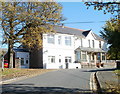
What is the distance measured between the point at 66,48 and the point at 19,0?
704 inches

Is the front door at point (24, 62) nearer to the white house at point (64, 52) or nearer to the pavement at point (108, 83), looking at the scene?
the white house at point (64, 52)

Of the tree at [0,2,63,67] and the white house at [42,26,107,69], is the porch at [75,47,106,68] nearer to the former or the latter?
the white house at [42,26,107,69]

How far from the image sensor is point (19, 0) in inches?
988

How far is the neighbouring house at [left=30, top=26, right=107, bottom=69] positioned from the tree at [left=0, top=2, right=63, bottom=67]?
928 centimetres

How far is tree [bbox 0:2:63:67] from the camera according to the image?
24.2m

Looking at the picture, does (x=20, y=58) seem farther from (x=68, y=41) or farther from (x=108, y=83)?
(x=108, y=83)

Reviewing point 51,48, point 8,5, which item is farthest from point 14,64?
point 8,5

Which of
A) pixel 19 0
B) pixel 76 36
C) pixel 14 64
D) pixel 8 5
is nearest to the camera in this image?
pixel 8 5

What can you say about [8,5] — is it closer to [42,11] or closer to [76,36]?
[42,11]

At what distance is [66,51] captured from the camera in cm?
4041

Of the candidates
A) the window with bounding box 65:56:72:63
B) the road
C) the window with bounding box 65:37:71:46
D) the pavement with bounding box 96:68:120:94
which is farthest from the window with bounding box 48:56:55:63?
the road

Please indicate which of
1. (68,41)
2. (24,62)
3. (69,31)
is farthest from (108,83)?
Result: (69,31)

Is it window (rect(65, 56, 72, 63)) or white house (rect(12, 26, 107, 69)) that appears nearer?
white house (rect(12, 26, 107, 69))

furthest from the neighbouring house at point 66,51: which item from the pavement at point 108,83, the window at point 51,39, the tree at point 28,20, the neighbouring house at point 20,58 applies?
the pavement at point 108,83
